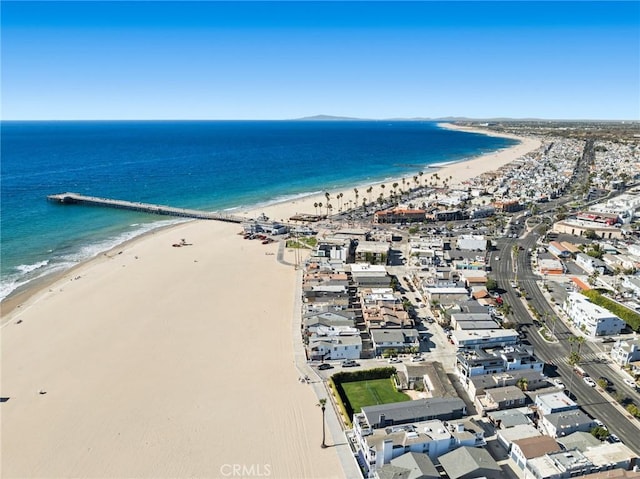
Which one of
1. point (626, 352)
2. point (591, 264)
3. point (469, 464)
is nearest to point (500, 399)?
point (469, 464)

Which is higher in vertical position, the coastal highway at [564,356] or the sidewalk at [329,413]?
the sidewalk at [329,413]

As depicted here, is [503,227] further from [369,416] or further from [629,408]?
[369,416]

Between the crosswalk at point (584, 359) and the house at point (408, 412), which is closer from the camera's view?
the house at point (408, 412)

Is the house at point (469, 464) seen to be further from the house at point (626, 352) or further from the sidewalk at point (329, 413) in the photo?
the house at point (626, 352)

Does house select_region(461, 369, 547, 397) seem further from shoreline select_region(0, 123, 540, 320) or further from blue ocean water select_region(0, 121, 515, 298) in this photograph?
blue ocean water select_region(0, 121, 515, 298)

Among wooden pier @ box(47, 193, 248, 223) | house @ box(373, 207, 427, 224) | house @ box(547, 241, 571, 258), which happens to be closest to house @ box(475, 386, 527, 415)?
house @ box(547, 241, 571, 258)

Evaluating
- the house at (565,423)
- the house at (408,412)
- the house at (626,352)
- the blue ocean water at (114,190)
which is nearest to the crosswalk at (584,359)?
the house at (626,352)
